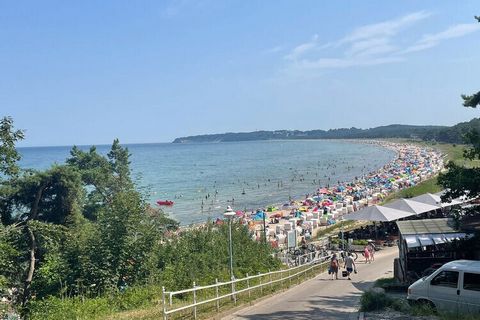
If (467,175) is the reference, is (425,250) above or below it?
below

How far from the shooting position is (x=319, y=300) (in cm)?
1197

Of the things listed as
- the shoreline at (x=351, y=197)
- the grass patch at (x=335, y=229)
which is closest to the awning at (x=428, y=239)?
the shoreline at (x=351, y=197)

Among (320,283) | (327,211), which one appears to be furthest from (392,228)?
(327,211)

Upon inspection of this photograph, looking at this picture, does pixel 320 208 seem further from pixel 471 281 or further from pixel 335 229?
pixel 471 281

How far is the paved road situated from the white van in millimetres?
1406

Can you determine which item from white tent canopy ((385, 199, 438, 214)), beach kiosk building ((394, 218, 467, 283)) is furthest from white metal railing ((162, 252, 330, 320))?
white tent canopy ((385, 199, 438, 214))

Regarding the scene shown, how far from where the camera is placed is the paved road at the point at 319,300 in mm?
9828

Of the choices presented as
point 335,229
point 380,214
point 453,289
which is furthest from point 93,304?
point 335,229

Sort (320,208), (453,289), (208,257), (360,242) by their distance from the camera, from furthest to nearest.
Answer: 1. (320,208)
2. (360,242)
3. (208,257)
4. (453,289)

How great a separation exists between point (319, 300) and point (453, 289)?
12.8ft

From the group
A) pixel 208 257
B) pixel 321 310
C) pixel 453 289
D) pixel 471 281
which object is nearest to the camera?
pixel 471 281

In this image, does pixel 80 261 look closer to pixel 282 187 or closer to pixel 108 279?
pixel 108 279

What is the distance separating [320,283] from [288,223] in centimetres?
2274

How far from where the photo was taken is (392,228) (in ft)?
91.0
